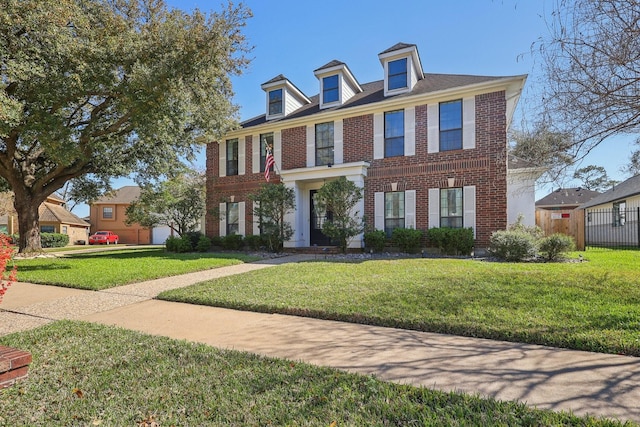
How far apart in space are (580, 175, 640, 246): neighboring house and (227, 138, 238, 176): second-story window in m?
18.2

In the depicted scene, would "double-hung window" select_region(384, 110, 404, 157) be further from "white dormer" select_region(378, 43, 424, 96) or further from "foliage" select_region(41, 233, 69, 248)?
"foliage" select_region(41, 233, 69, 248)

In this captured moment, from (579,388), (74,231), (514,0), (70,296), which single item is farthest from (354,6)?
(74,231)

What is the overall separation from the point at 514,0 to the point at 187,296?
6267 mm

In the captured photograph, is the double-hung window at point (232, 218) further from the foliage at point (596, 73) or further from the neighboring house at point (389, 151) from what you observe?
the foliage at point (596, 73)

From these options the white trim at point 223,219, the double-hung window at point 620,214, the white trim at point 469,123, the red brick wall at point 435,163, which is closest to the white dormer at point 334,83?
the red brick wall at point 435,163

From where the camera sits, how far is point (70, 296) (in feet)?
20.1

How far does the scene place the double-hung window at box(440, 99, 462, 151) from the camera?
1187 centimetres

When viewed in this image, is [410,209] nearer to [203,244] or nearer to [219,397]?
[203,244]

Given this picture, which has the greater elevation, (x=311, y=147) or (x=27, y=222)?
(x=311, y=147)

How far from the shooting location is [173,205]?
1759 cm

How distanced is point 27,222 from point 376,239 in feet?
50.0

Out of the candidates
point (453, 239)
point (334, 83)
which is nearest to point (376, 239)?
point (453, 239)

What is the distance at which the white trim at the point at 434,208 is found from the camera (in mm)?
11977

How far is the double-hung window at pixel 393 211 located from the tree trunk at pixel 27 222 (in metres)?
15.2
